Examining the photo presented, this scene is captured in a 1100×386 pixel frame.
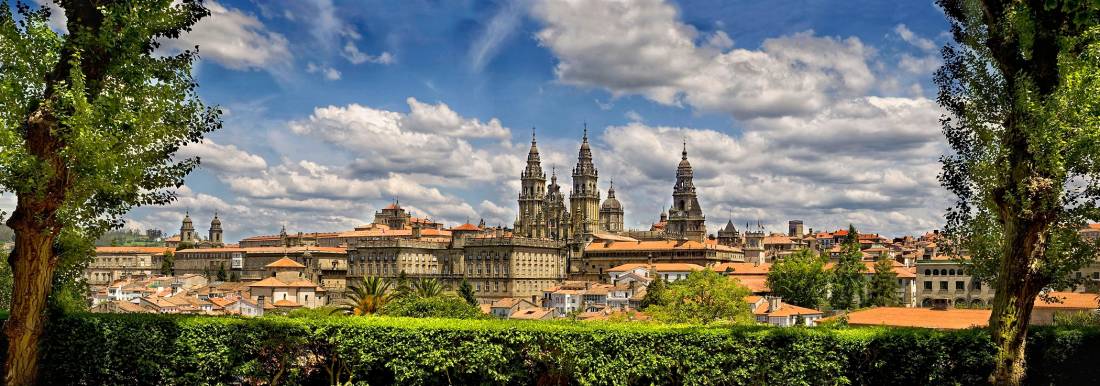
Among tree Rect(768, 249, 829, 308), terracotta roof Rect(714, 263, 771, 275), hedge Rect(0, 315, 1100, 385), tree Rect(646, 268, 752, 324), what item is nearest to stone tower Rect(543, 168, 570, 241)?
terracotta roof Rect(714, 263, 771, 275)

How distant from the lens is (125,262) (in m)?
164

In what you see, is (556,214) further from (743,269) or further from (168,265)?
(168,265)

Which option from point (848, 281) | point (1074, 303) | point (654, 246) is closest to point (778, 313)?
point (848, 281)

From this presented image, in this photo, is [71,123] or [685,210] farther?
[685,210]

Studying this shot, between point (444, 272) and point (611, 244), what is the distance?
102 feet

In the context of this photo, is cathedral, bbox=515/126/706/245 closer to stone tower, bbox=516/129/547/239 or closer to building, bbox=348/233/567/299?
stone tower, bbox=516/129/547/239

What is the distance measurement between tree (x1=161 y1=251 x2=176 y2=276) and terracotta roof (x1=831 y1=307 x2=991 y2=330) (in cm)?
13237

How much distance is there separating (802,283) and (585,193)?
87134mm

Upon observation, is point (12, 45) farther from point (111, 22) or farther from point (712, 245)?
point (712, 245)

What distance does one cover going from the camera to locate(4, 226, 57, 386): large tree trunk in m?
15.9

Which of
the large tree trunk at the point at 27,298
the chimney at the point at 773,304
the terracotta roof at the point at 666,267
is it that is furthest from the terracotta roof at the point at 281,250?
the large tree trunk at the point at 27,298

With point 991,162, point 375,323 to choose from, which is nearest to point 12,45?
point 375,323

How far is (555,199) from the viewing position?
523 feet

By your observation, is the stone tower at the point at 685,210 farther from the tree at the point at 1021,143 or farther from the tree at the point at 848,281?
the tree at the point at 1021,143
